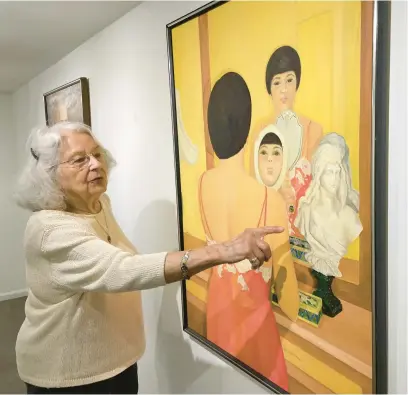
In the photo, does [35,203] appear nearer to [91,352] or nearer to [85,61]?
[91,352]

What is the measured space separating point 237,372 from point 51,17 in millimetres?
1730

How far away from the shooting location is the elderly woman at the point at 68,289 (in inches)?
47.3

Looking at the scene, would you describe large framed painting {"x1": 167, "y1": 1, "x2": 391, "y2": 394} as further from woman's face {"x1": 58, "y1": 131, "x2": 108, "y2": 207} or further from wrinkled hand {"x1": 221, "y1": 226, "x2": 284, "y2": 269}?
woman's face {"x1": 58, "y1": 131, "x2": 108, "y2": 207}

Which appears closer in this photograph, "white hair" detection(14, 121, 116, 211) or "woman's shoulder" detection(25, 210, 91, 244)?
"woman's shoulder" detection(25, 210, 91, 244)

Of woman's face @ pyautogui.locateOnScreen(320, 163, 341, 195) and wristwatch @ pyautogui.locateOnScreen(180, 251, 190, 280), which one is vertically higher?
woman's face @ pyautogui.locateOnScreen(320, 163, 341, 195)

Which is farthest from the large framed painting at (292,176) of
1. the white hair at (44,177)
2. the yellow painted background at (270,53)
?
the white hair at (44,177)

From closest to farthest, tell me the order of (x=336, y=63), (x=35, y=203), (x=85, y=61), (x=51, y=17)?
(x=336, y=63) < (x=35, y=203) < (x=51, y=17) < (x=85, y=61)

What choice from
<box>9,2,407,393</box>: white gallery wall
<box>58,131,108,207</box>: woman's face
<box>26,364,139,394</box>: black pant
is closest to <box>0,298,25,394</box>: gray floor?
<box>9,2,407,393</box>: white gallery wall

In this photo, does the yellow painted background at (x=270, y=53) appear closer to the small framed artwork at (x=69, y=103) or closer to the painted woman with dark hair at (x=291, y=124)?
the painted woman with dark hair at (x=291, y=124)

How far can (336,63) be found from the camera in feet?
3.24

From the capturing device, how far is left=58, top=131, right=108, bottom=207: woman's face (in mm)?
1308

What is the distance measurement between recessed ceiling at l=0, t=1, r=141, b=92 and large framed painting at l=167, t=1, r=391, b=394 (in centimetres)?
57

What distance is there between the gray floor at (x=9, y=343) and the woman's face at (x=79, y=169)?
190cm

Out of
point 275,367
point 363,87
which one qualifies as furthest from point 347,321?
point 363,87
